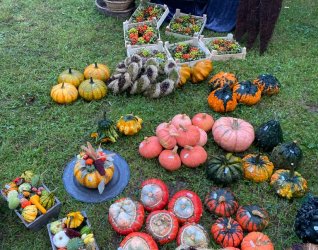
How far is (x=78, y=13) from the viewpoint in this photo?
8.82 m

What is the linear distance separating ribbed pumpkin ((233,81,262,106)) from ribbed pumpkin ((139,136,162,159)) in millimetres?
1686

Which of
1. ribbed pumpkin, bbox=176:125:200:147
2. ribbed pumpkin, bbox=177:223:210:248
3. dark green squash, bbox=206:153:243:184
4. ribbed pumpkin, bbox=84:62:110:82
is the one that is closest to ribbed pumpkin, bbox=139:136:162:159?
ribbed pumpkin, bbox=176:125:200:147

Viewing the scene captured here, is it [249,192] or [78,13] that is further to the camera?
[78,13]

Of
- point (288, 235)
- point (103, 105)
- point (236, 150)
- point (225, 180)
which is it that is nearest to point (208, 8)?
point (103, 105)

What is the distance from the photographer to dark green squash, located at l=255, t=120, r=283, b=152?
5031 mm

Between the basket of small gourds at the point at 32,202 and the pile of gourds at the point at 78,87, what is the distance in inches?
76.1

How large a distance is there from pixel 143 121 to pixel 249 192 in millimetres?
1947

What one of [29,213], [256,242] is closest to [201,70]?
[256,242]

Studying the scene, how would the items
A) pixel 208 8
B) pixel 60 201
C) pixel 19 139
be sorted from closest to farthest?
pixel 60 201, pixel 19 139, pixel 208 8

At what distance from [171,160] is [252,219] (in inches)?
50.0

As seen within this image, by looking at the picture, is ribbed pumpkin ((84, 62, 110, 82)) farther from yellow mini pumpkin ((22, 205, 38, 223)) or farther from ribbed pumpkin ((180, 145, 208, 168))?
yellow mini pumpkin ((22, 205, 38, 223))

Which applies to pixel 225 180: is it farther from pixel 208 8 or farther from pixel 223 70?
pixel 208 8

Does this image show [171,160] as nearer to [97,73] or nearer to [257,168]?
[257,168]

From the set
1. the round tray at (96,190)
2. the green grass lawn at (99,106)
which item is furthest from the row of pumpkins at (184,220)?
the round tray at (96,190)
